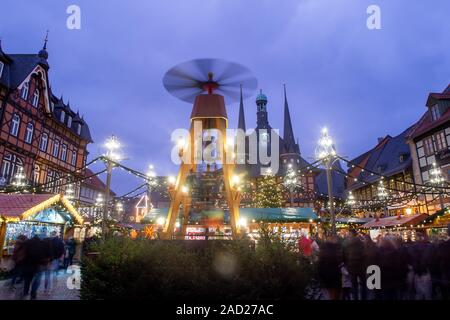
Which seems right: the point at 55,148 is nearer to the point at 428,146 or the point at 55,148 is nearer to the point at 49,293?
the point at 49,293

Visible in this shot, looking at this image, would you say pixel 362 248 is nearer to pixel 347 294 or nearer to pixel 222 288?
pixel 347 294

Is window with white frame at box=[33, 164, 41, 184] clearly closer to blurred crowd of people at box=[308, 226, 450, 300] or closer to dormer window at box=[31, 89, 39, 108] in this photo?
dormer window at box=[31, 89, 39, 108]

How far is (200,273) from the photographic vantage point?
4.95m

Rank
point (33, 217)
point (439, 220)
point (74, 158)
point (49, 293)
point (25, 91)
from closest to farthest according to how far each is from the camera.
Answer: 1. point (49, 293)
2. point (33, 217)
3. point (439, 220)
4. point (25, 91)
5. point (74, 158)

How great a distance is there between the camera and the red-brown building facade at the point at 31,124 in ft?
78.5

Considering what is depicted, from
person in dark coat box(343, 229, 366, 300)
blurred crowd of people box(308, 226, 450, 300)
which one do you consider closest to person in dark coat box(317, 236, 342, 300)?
blurred crowd of people box(308, 226, 450, 300)

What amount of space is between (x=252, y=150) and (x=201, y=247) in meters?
64.5

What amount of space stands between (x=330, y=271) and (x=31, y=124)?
30098 mm

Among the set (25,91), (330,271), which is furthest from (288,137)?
(330,271)

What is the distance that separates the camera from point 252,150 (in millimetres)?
70062

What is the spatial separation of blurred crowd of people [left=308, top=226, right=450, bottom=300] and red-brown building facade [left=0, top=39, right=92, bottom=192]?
68.0 ft

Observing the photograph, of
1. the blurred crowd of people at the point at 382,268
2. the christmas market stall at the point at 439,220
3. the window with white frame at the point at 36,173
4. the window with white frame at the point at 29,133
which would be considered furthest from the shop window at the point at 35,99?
the christmas market stall at the point at 439,220

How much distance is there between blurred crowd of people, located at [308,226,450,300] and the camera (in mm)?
6836

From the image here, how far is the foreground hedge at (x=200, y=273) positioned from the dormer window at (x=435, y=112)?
3017 centimetres
